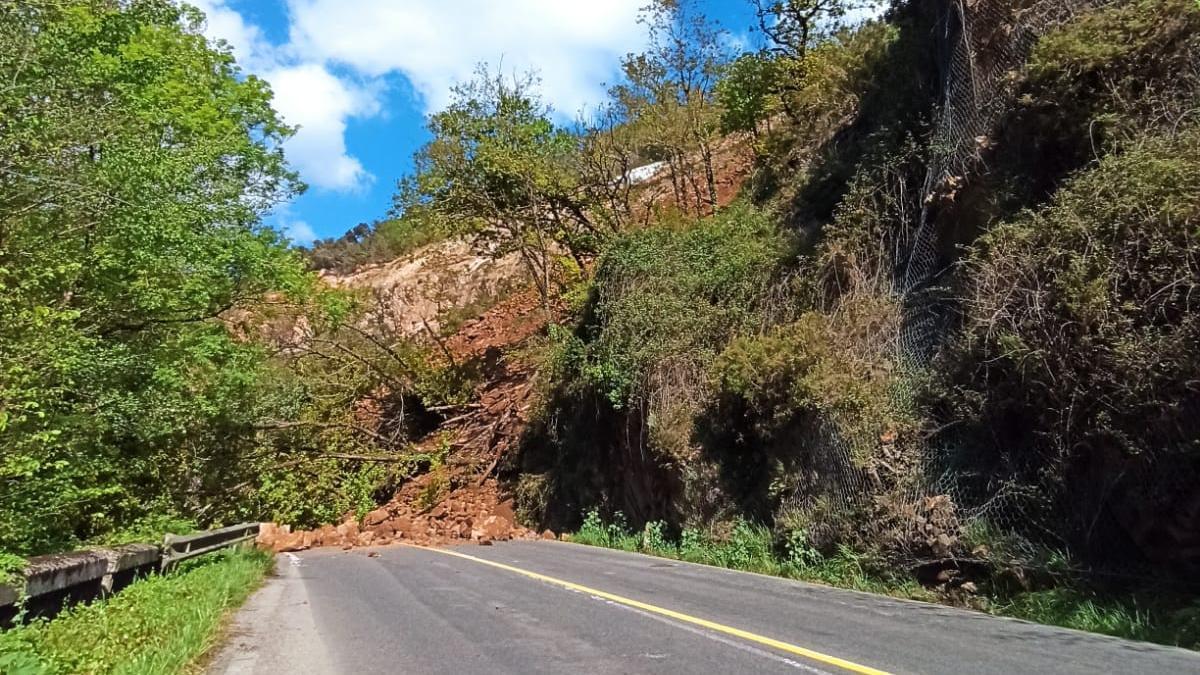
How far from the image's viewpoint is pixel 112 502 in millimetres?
14734

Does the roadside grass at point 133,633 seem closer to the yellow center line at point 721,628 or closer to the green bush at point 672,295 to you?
the yellow center line at point 721,628

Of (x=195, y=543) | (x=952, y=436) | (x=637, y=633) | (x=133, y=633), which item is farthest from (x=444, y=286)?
(x=637, y=633)

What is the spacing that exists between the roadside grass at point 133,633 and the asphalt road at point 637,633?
363 millimetres

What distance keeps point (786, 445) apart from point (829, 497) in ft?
5.67

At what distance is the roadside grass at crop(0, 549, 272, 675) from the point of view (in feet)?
20.9

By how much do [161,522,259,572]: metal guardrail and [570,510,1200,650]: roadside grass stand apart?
27.2ft

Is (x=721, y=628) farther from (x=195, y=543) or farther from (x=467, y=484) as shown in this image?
(x=467, y=484)

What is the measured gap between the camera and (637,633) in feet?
25.3

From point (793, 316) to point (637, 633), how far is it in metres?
9.70

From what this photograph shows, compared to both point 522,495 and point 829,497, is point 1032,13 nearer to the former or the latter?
point 829,497

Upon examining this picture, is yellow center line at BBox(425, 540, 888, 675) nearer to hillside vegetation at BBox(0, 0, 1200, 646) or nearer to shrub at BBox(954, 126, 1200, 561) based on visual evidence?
hillside vegetation at BBox(0, 0, 1200, 646)

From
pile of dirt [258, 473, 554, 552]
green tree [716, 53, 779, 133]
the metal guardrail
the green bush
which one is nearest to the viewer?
the metal guardrail

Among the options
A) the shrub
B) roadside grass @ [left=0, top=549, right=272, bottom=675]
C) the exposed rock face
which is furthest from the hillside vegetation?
the exposed rock face

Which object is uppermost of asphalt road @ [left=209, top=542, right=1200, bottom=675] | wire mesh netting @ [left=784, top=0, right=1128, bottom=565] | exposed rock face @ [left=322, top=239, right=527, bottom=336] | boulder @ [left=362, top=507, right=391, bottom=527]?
exposed rock face @ [left=322, top=239, right=527, bottom=336]
